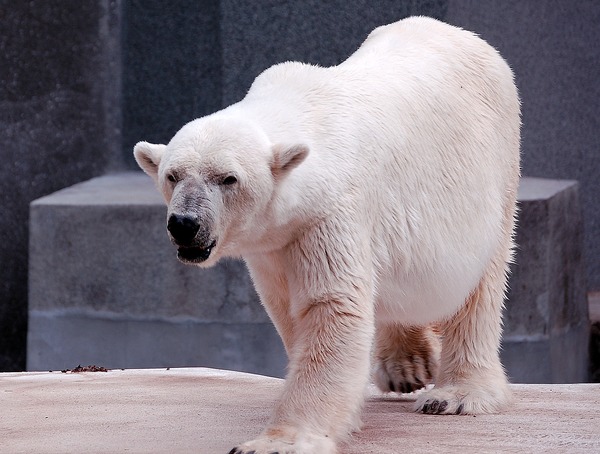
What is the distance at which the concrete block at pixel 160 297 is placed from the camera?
676 centimetres

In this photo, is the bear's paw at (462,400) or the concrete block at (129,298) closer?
the bear's paw at (462,400)

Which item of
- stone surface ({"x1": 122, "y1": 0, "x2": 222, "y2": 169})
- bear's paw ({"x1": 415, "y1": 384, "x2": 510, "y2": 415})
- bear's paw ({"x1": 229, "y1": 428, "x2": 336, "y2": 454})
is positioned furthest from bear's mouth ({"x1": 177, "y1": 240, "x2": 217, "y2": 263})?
stone surface ({"x1": 122, "y1": 0, "x2": 222, "y2": 169})

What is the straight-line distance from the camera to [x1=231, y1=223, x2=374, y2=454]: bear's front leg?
3205 mm

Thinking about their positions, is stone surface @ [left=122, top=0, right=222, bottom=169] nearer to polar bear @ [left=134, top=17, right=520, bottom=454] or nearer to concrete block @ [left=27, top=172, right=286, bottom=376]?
concrete block @ [left=27, top=172, right=286, bottom=376]

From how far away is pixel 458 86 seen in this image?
3.97 m

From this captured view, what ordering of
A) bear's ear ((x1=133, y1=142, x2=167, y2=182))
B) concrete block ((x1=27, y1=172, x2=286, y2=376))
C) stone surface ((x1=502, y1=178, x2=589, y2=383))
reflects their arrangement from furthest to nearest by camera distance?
concrete block ((x1=27, y1=172, x2=286, y2=376)) → stone surface ((x1=502, y1=178, x2=589, y2=383)) → bear's ear ((x1=133, y1=142, x2=167, y2=182))

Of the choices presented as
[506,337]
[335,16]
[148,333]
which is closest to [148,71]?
[335,16]

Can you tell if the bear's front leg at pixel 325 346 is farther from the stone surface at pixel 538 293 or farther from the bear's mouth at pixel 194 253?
the stone surface at pixel 538 293

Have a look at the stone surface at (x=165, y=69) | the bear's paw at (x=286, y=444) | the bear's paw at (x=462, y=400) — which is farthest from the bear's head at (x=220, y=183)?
the stone surface at (x=165, y=69)

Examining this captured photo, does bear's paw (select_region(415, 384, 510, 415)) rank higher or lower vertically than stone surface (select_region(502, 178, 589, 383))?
lower

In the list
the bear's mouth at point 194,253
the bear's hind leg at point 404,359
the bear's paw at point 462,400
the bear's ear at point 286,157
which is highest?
the bear's ear at point 286,157

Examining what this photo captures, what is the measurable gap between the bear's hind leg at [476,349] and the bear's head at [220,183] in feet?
3.68

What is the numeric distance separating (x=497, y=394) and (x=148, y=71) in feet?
14.9

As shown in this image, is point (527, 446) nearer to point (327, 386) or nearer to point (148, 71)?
point (327, 386)
